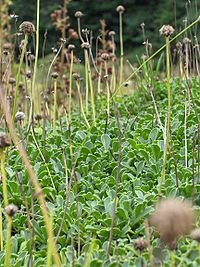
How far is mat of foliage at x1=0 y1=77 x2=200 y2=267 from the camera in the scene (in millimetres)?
1665

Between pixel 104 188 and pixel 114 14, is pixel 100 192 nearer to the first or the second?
pixel 104 188

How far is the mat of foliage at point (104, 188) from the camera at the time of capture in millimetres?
1665

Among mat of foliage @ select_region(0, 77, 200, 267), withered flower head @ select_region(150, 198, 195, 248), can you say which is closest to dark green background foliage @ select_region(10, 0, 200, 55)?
mat of foliage @ select_region(0, 77, 200, 267)

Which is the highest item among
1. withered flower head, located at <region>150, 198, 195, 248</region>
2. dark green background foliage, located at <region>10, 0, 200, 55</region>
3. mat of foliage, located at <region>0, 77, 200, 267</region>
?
dark green background foliage, located at <region>10, 0, 200, 55</region>

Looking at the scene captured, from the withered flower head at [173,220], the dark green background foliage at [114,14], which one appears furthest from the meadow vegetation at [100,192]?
the dark green background foliage at [114,14]

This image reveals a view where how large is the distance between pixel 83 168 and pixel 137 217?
1.68 ft

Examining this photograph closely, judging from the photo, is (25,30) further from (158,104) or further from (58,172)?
(158,104)

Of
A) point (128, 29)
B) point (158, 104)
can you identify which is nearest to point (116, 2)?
point (128, 29)

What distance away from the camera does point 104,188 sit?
2104 millimetres

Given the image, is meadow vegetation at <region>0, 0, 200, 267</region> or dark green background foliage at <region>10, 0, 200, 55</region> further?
dark green background foliage at <region>10, 0, 200, 55</region>

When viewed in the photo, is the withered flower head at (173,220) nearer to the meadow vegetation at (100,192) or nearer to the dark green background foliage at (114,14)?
the meadow vegetation at (100,192)

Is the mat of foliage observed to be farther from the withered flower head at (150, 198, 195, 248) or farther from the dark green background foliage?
the dark green background foliage

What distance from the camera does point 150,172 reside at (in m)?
2.23

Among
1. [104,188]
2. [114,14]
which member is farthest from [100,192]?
[114,14]
